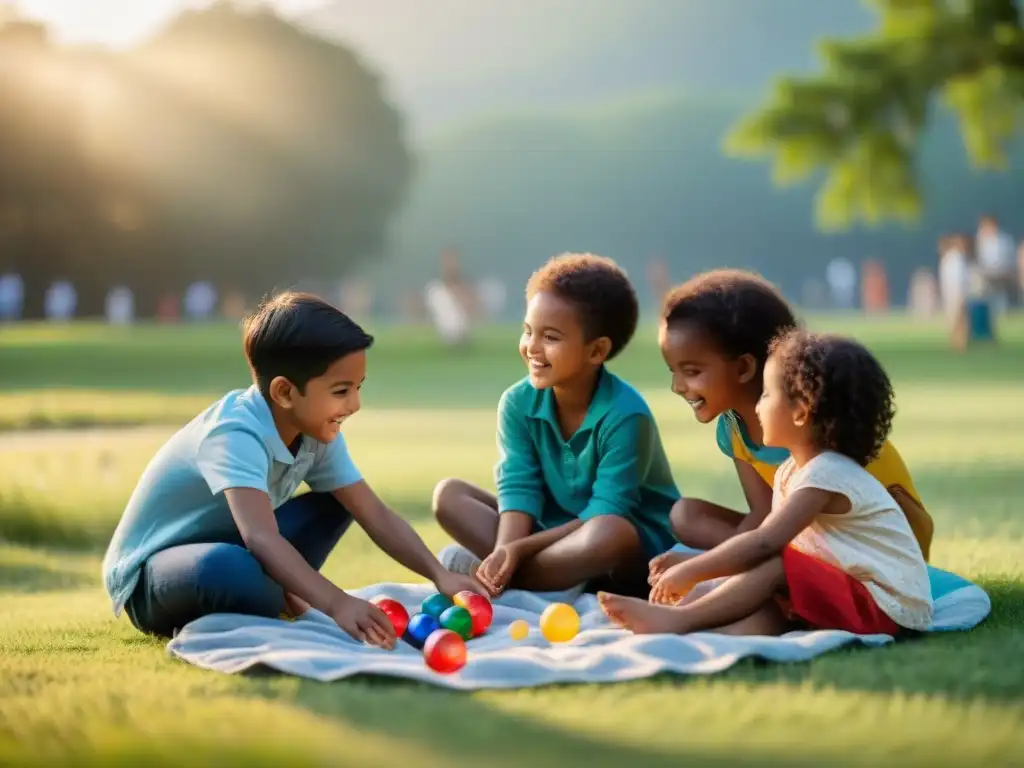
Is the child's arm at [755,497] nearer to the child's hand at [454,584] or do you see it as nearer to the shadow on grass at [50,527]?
the child's hand at [454,584]

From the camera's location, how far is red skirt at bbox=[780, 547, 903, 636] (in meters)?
3.89

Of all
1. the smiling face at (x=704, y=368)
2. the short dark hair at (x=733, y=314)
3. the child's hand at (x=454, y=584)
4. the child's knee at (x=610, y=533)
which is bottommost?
the child's hand at (x=454, y=584)

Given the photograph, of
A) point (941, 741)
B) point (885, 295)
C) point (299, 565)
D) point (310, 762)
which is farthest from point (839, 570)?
point (885, 295)

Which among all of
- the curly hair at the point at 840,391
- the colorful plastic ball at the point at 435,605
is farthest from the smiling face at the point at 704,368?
the colorful plastic ball at the point at 435,605

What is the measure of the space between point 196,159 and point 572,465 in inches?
1707

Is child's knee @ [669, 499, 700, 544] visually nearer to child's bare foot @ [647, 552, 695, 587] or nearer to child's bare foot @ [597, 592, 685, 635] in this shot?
child's bare foot @ [647, 552, 695, 587]

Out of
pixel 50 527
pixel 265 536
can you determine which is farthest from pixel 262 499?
pixel 50 527

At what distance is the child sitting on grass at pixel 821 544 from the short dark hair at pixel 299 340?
106cm

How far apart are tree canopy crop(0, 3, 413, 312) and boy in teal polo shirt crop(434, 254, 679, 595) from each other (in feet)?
131

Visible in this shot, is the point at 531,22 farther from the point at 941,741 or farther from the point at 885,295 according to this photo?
the point at 941,741

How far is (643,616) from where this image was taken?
12.7 ft

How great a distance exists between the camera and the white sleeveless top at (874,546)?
388 cm

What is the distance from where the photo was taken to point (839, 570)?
12.8 feet

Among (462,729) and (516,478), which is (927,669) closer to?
(462,729)
